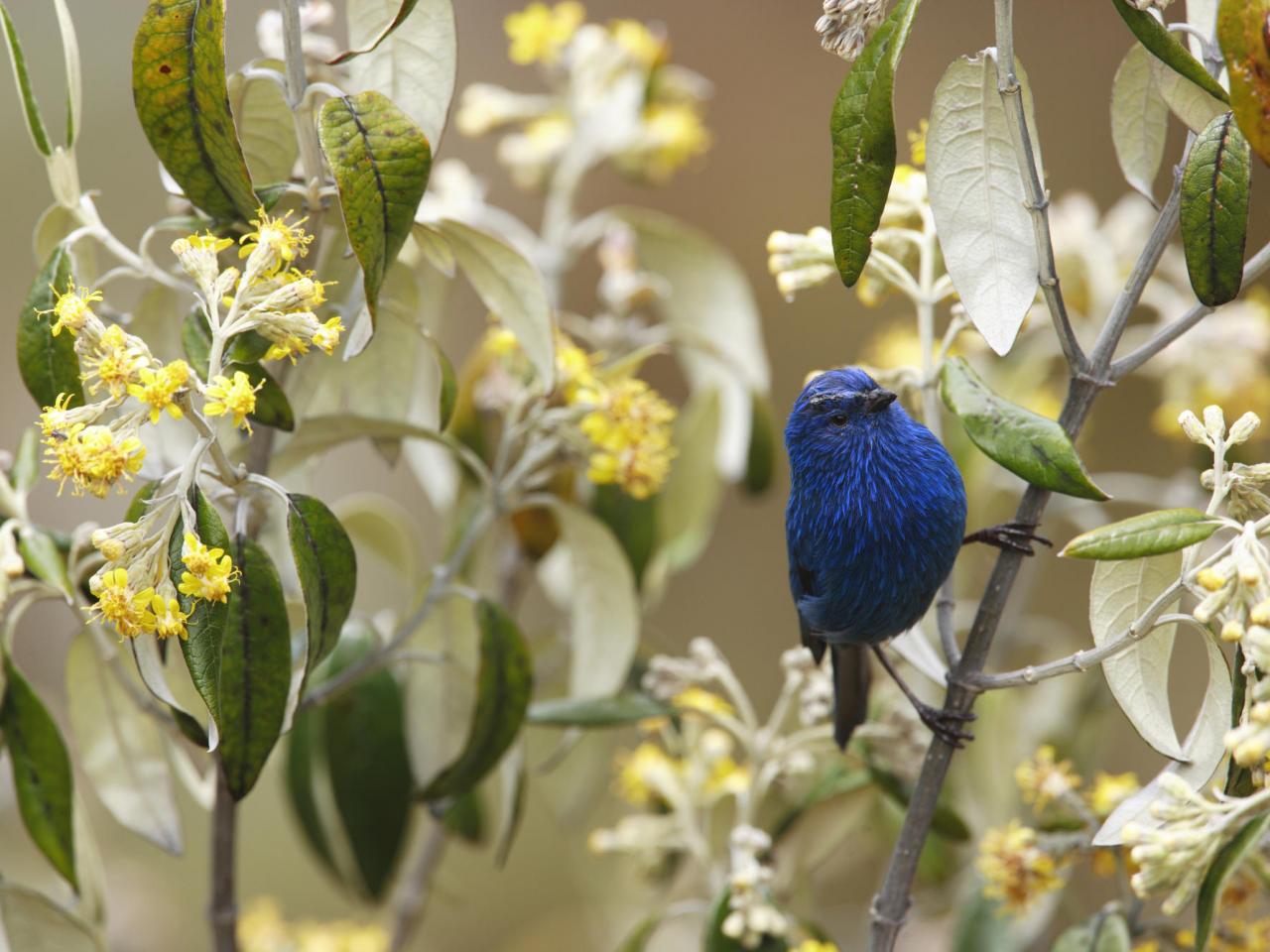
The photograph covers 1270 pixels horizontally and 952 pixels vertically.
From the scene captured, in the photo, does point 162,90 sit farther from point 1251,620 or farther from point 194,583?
point 1251,620

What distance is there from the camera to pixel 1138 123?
44.2 inches

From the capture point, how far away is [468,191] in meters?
1.79

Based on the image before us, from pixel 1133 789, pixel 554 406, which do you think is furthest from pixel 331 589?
pixel 1133 789

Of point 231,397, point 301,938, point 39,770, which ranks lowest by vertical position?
point 301,938

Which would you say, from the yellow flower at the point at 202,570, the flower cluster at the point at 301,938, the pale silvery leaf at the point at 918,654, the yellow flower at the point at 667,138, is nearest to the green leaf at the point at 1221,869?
the pale silvery leaf at the point at 918,654

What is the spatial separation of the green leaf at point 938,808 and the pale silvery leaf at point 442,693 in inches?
20.6

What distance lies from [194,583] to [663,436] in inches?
24.6

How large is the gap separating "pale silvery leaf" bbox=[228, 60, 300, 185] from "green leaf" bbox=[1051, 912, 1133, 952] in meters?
1.14

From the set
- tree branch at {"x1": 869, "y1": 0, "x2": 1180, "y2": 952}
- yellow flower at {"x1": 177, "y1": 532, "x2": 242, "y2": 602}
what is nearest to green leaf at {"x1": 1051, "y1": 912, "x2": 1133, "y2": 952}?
tree branch at {"x1": 869, "y1": 0, "x2": 1180, "y2": 952}

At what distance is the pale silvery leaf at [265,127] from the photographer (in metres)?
1.17

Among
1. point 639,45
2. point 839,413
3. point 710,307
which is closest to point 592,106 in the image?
point 639,45

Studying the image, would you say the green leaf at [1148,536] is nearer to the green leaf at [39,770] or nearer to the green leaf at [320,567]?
the green leaf at [320,567]

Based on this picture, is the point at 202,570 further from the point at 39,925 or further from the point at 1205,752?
the point at 1205,752

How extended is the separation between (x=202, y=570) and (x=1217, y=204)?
2.82ft
